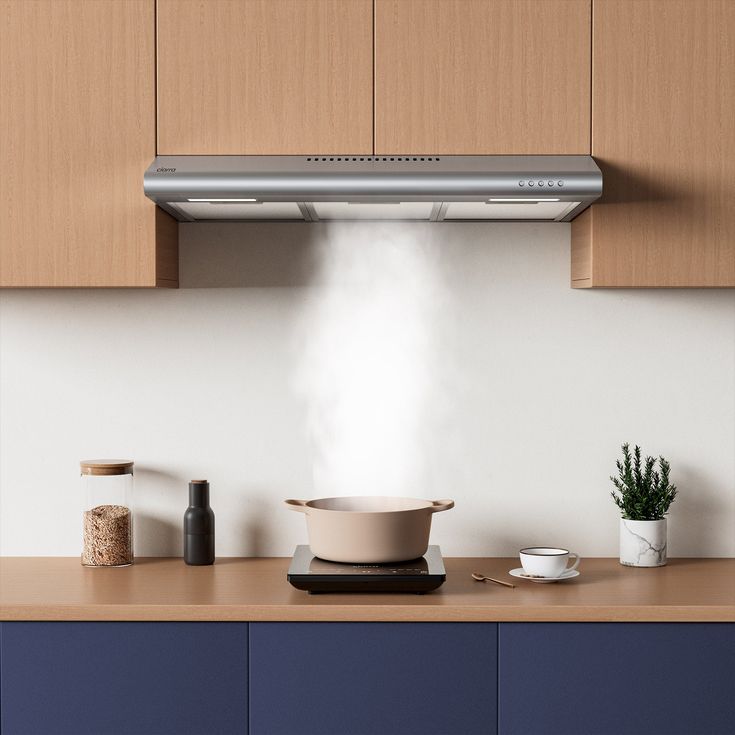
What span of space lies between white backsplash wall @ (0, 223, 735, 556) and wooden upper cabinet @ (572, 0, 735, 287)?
352mm

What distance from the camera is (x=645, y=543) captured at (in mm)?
2301

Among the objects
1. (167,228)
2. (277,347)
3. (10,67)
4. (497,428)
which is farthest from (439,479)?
(10,67)

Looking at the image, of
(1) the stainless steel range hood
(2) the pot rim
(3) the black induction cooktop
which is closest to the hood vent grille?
(1) the stainless steel range hood

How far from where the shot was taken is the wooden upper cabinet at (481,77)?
6.88 ft

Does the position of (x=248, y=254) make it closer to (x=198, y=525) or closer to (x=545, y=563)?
(x=198, y=525)

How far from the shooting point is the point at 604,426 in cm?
247

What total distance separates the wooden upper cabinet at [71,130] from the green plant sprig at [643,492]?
135 centimetres

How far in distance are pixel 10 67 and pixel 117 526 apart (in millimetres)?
1118

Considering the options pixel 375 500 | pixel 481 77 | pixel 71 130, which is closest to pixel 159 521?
pixel 375 500

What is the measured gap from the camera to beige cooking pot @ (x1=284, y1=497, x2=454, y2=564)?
6.81 feet

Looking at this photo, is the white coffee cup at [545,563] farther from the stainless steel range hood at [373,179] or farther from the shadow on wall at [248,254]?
the shadow on wall at [248,254]

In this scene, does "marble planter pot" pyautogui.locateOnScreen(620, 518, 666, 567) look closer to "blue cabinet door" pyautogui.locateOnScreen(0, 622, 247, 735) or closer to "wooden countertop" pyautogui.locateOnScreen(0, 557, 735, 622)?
"wooden countertop" pyautogui.locateOnScreen(0, 557, 735, 622)

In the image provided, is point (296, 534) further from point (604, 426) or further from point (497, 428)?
point (604, 426)

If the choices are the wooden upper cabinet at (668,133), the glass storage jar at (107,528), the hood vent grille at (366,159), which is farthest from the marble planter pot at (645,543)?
the glass storage jar at (107,528)
